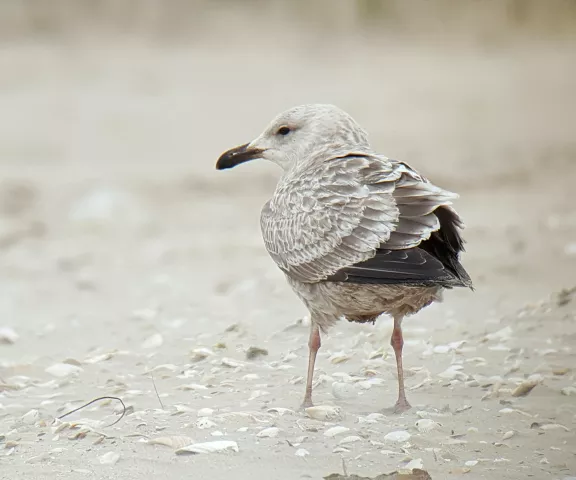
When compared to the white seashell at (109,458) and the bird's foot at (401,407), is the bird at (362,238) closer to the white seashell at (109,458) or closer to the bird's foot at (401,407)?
the bird's foot at (401,407)

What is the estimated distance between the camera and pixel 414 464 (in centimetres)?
435

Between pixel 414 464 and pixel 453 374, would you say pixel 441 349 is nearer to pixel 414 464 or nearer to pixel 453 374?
pixel 453 374

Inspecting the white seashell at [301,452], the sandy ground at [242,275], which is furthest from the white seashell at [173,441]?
the white seashell at [301,452]

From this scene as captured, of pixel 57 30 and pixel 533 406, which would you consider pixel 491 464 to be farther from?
pixel 57 30

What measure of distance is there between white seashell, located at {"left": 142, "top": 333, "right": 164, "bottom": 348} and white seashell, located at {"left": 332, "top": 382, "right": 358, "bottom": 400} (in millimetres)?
1614

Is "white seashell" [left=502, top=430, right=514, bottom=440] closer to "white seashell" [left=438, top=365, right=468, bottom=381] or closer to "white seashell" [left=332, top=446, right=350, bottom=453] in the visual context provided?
"white seashell" [left=332, top=446, right=350, bottom=453]

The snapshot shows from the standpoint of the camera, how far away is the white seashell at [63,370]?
617cm

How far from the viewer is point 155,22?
1720cm

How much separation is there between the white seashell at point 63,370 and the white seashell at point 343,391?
1.63 metres

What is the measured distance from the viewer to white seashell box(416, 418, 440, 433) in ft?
15.7

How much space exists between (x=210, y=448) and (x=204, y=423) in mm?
336

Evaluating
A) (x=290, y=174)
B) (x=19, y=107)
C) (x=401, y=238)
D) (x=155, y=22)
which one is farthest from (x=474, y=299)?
(x=155, y=22)

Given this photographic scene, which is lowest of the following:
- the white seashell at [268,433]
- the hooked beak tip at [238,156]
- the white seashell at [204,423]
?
the white seashell at [204,423]

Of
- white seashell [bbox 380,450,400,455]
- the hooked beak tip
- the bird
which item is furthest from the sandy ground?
the hooked beak tip
